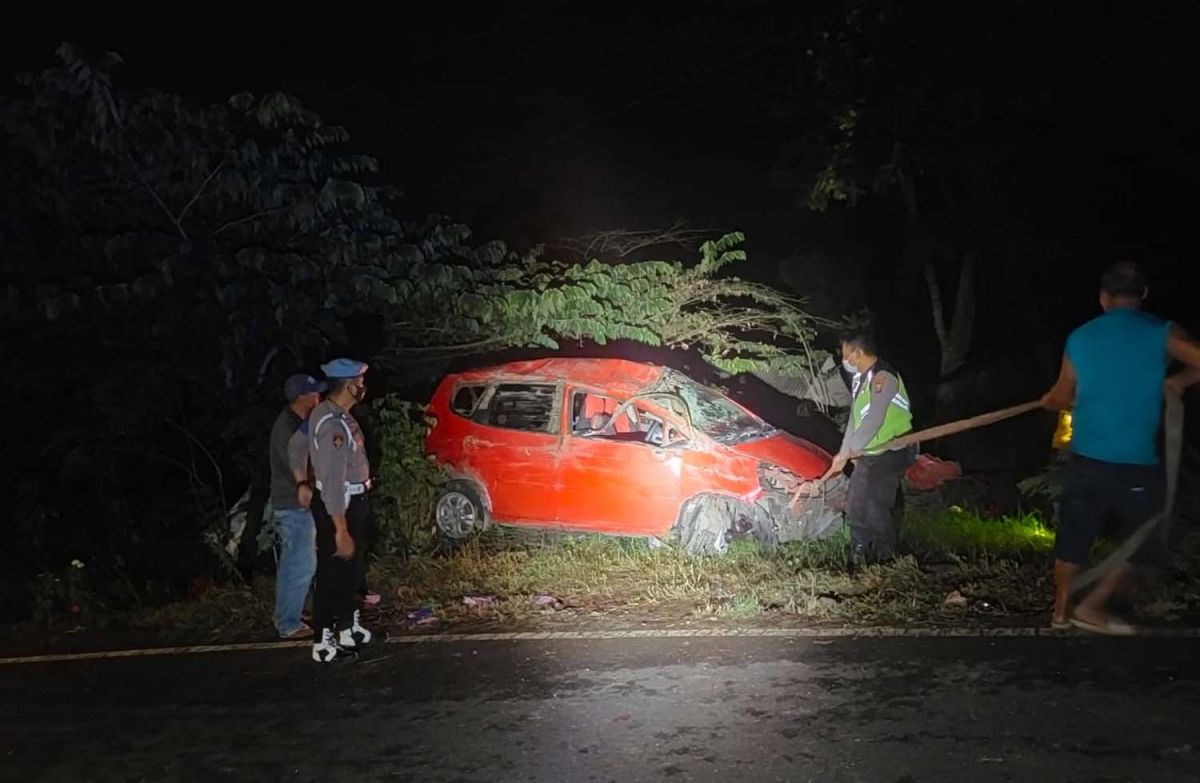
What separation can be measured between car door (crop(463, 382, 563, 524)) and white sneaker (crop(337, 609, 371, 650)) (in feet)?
9.47

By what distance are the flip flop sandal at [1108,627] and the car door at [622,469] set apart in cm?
359

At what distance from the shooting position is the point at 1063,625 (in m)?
5.71

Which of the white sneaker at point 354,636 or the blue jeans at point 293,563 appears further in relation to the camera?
the blue jeans at point 293,563

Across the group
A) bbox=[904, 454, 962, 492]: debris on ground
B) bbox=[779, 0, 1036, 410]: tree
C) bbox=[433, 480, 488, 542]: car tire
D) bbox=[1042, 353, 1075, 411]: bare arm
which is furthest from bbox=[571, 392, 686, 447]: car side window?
Answer: bbox=[779, 0, 1036, 410]: tree

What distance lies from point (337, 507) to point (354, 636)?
2.70 feet

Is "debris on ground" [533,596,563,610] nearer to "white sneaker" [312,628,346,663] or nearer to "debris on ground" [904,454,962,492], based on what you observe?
"white sneaker" [312,628,346,663]

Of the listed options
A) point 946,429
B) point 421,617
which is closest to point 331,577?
point 421,617

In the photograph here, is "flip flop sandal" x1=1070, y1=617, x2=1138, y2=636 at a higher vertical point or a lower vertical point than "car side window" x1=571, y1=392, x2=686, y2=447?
lower

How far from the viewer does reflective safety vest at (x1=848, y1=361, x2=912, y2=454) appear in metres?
7.40

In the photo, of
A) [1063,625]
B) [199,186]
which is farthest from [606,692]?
[199,186]

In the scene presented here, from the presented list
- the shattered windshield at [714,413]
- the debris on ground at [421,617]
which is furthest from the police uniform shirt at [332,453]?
the shattered windshield at [714,413]

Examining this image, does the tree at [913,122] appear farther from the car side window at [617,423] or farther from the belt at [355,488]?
the belt at [355,488]

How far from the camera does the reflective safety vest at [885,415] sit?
291 inches

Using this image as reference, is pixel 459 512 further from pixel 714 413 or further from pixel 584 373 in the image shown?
pixel 714 413
